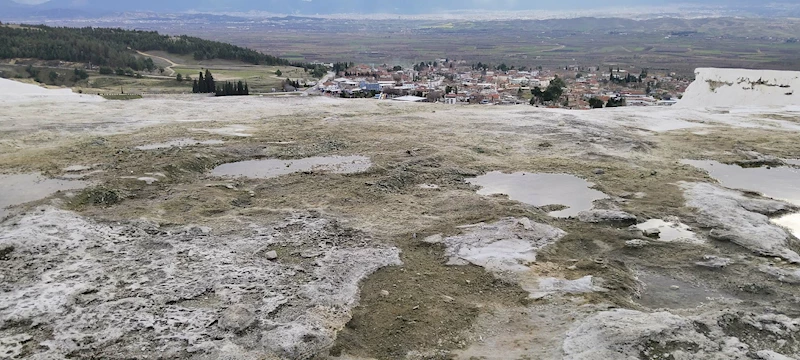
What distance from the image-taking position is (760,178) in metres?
14.3

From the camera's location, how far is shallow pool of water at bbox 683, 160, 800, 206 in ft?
42.8

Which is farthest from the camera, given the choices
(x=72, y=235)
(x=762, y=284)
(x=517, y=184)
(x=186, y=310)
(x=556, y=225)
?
(x=517, y=184)

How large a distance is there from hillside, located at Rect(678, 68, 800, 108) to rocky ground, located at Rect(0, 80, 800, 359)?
552 inches

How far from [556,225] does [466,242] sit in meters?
2.08

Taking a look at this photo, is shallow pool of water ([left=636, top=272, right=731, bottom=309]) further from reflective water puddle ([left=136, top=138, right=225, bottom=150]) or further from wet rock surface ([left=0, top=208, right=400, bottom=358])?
reflective water puddle ([left=136, top=138, right=225, bottom=150])

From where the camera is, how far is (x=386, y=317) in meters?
7.21

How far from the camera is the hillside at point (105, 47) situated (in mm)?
57750

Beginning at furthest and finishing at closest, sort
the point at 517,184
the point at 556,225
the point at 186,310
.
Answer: the point at 517,184 → the point at 556,225 → the point at 186,310

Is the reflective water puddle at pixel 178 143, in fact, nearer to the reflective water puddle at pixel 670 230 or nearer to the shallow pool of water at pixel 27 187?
the shallow pool of water at pixel 27 187

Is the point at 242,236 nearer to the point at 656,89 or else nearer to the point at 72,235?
the point at 72,235

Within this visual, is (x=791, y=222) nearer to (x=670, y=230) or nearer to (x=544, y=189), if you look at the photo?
(x=670, y=230)

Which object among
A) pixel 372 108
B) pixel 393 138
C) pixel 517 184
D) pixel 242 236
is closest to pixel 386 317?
pixel 242 236

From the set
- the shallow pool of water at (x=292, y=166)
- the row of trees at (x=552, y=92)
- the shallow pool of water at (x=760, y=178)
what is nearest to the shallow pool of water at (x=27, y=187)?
the shallow pool of water at (x=292, y=166)

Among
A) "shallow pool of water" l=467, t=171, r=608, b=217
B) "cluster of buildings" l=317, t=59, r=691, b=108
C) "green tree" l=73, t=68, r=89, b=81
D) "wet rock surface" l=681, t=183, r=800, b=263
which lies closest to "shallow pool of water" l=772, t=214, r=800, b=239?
"wet rock surface" l=681, t=183, r=800, b=263
